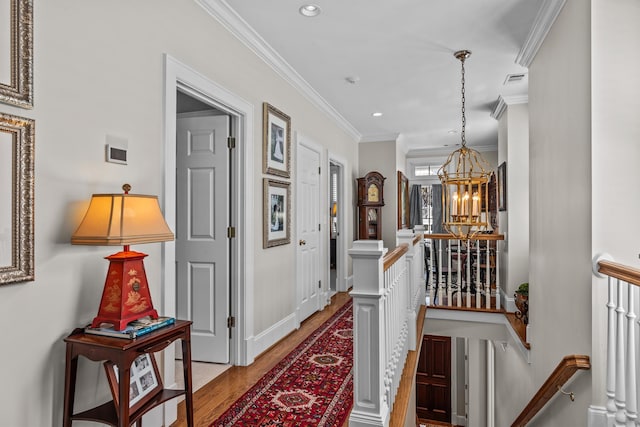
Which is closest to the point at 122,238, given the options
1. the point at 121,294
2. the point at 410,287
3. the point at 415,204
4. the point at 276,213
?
the point at 121,294

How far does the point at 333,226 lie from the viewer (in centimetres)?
761

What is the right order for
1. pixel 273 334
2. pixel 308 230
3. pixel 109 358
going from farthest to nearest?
pixel 308 230
pixel 273 334
pixel 109 358

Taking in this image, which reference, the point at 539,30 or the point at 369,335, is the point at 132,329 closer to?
the point at 369,335

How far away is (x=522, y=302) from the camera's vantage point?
13.9 feet

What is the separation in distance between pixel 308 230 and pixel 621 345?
10.7ft

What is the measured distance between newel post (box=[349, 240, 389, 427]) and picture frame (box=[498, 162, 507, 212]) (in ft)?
12.8

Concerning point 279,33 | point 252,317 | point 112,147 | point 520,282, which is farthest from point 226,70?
point 520,282

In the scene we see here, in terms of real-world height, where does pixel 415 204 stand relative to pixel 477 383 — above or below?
above

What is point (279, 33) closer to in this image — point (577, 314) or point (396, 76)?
point (396, 76)

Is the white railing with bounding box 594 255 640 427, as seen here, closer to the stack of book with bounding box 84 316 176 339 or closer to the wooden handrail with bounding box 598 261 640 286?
the wooden handrail with bounding box 598 261 640 286

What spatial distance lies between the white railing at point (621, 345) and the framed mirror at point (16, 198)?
8.08 feet

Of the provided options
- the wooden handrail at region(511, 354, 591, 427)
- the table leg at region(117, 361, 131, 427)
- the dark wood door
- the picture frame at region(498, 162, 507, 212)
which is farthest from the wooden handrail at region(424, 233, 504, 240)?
the table leg at region(117, 361, 131, 427)

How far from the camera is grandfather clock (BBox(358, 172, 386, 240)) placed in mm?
6645

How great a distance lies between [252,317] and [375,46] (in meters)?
2.60
